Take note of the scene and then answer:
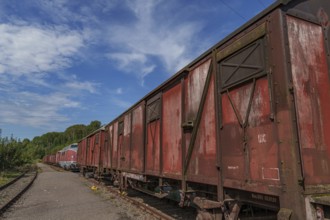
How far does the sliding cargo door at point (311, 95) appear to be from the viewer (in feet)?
11.9

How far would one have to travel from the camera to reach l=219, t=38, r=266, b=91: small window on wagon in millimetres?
4113

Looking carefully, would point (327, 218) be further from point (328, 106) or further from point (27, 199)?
point (27, 199)

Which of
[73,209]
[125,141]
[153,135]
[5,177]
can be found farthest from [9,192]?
[5,177]

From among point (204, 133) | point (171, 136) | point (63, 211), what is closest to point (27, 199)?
point (63, 211)

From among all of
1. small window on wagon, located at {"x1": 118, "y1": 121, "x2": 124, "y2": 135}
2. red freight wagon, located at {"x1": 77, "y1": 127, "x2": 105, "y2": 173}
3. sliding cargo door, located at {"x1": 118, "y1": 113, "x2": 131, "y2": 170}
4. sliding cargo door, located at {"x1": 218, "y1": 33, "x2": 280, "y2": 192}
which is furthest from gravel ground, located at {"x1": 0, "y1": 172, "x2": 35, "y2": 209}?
sliding cargo door, located at {"x1": 218, "y1": 33, "x2": 280, "y2": 192}

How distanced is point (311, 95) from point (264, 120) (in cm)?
72

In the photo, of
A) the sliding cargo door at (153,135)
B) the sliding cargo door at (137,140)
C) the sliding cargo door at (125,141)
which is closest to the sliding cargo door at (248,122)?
the sliding cargo door at (153,135)

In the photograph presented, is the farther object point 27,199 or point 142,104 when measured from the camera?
point 27,199

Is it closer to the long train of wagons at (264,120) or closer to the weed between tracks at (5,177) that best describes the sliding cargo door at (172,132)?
the long train of wagons at (264,120)

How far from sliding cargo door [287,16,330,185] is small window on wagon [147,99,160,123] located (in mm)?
4809

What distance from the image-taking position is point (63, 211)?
9531 mm

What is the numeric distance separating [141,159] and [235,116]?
17.7ft

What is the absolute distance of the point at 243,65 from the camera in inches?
176

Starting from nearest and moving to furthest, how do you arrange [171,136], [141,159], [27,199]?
[171,136] < [141,159] < [27,199]
